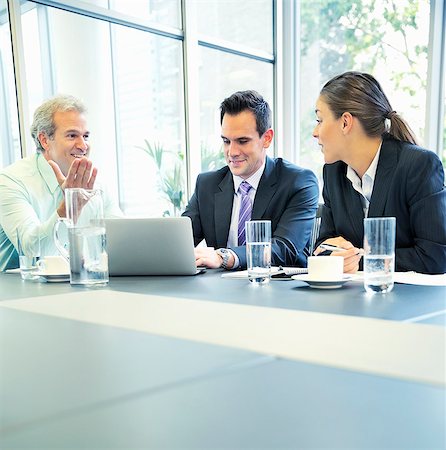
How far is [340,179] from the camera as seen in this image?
204 cm

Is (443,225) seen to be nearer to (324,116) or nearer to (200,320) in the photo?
(324,116)

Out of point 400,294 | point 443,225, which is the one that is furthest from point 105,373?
point 443,225

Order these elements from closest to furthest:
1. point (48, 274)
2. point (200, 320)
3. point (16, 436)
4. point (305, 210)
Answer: point (16, 436), point (200, 320), point (48, 274), point (305, 210)

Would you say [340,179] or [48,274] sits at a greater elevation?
[340,179]

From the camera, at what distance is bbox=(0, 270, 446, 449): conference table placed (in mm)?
402

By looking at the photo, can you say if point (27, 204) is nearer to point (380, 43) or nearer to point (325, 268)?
point (325, 268)

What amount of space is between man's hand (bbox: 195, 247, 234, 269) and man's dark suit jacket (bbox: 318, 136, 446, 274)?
485 mm

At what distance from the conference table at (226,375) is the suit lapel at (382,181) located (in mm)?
838

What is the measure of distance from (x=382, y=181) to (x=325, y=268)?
2.36 ft

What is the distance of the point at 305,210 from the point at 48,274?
116cm

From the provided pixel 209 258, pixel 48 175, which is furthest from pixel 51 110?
pixel 209 258

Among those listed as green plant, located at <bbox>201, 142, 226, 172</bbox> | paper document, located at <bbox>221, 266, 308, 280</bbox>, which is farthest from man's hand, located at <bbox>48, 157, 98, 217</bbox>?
green plant, located at <bbox>201, 142, 226, 172</bbox>

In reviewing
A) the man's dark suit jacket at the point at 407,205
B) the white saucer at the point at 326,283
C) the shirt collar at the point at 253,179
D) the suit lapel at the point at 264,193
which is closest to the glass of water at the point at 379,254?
the white saucer at the point at 326,283

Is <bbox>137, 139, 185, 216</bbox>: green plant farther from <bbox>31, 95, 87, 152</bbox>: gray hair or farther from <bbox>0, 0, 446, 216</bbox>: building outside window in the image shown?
<bbox>31, 95, 87, 152</bbox>: gray hair
